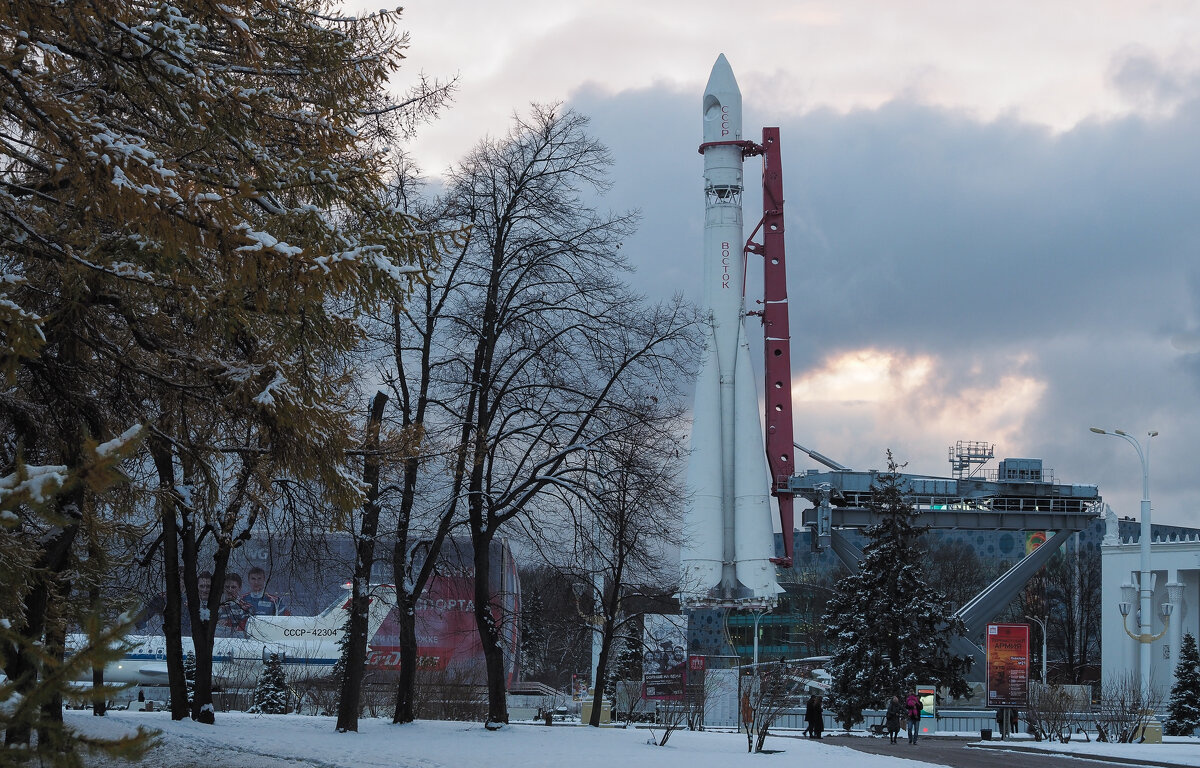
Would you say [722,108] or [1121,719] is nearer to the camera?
[1121,719]

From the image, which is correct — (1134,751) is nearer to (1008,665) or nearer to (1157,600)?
(1008,665)

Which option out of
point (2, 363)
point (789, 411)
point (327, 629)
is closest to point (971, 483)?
point (789, 411)

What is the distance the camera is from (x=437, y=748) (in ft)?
56.4

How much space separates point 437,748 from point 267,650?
Answer: 42495 mm

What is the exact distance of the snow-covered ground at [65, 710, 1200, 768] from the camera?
1472 cm

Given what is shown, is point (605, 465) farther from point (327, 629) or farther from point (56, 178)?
point (327, 629)

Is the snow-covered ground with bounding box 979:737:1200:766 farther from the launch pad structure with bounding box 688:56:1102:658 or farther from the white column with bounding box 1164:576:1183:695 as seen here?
the white column with bounding box 1164:576:1183:695

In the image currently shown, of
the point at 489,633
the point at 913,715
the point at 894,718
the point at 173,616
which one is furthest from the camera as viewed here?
the point at 894,718

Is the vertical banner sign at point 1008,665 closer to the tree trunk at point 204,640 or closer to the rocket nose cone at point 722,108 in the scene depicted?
the tree trunk at point 204,640

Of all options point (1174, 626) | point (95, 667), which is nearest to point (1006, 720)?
point (1174, 626)

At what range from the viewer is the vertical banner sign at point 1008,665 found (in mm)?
29547

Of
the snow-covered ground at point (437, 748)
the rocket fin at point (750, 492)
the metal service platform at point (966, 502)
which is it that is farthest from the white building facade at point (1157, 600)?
the snow-covered ground at point (437, 748)

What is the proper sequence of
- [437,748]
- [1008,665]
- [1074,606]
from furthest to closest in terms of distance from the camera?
[1074,606], [1008,665], [437,748]

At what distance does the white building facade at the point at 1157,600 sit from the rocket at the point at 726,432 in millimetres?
13849
